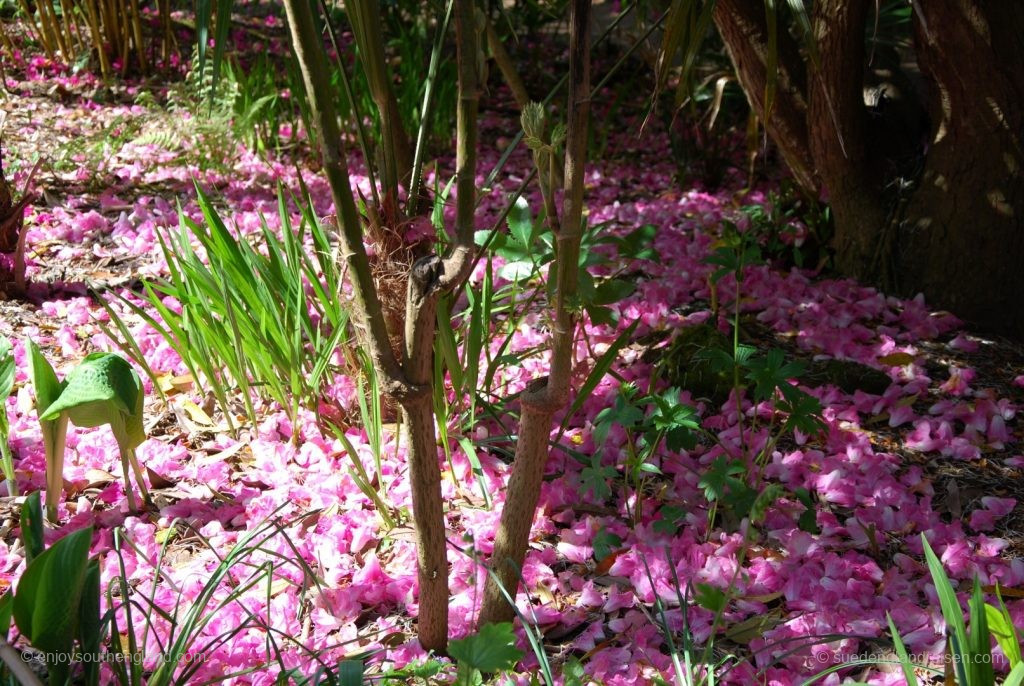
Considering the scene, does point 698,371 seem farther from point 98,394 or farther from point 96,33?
point 96,33

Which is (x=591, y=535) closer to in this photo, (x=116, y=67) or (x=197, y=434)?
(x=197, y=434)

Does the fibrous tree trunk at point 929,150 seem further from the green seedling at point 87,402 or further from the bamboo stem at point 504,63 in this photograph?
the green seedling at point 87,402

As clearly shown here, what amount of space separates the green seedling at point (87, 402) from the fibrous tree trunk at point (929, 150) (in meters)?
1.86

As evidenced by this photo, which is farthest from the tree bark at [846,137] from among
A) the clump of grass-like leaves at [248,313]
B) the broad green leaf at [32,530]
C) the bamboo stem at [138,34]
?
the bamboo stem at [138,34]

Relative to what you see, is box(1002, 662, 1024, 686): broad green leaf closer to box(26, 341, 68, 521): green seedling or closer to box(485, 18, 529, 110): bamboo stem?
box(485, 18, 529, 110): bamboo stem

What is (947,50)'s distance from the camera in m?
2.38

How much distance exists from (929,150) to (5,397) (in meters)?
2.53

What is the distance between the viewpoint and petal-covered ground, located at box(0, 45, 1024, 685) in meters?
1.46

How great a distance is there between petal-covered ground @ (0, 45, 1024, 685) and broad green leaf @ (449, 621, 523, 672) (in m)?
0.26

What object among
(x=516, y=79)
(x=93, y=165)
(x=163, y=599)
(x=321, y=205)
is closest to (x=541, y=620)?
(x=163, y=599)

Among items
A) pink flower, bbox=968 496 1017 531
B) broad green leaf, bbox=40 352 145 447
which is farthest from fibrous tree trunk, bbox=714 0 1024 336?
broad green leaf, bbox=40 352 145 447

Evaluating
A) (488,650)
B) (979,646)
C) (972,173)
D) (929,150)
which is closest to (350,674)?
(488,650)

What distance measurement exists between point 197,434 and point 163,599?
2.22ft

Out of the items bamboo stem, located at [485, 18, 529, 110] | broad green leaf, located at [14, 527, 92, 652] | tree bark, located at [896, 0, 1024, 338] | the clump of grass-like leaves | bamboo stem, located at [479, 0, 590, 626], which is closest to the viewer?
broad green leaf, located at [14, 527, 92, 652]
